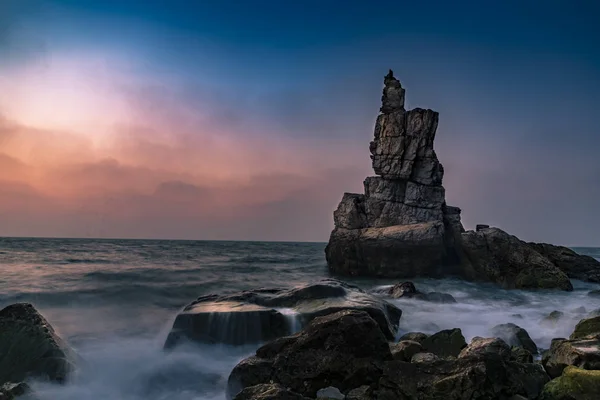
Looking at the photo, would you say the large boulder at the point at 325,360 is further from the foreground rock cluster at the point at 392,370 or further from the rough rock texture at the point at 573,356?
the rough rock texture at the point at 573,356

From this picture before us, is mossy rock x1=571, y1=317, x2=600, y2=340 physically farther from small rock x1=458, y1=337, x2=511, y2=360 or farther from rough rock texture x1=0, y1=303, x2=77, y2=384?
rough rock texture x1=0, y1=303, x2=77, y2=384

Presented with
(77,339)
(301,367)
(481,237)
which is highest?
(481,237)

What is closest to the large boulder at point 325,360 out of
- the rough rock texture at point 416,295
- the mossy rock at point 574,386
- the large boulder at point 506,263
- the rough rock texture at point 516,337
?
the mossy rock at point 574,386

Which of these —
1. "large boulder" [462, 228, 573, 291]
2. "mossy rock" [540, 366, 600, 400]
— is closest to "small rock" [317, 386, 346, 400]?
"mossy rock" [540, 366, 600, 400]

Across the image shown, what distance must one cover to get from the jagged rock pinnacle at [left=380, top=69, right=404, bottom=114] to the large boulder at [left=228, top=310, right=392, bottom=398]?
35973mm

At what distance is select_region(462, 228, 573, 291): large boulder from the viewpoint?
28625 millimetres

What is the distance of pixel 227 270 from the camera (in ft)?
120

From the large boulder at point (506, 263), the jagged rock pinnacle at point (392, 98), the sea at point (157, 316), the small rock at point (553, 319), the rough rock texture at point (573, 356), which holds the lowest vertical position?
the sea at point (157, 316)

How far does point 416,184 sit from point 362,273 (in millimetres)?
9232

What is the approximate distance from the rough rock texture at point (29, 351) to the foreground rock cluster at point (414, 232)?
2792 centimetres

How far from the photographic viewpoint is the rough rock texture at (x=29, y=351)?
876cm

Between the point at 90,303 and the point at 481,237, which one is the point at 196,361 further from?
the point at 481,237

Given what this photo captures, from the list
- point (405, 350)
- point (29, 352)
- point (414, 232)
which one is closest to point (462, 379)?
point (405, 350)

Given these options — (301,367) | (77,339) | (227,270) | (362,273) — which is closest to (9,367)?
(77,339)
